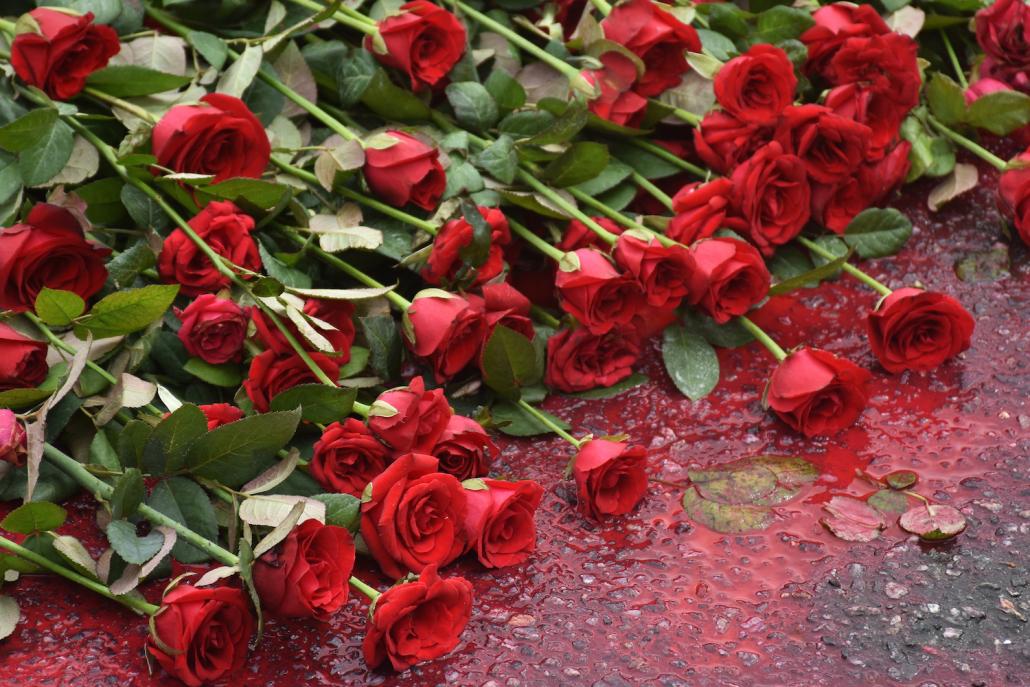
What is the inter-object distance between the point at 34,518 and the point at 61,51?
60 cm

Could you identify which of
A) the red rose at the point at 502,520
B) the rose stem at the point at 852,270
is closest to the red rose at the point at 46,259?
the red rose at the point at 502,520

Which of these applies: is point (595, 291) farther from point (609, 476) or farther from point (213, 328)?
point (213, 328)

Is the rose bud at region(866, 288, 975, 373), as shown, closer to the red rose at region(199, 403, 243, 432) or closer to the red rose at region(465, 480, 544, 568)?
the red rose at region(465, 480, 544, 568)

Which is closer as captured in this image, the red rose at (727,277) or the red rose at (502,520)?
the red rose at (502,520)

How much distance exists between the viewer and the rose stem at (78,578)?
1175 mm

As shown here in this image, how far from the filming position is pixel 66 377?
1.33 metres

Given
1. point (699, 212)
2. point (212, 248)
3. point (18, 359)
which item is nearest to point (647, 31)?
point (699, 212)

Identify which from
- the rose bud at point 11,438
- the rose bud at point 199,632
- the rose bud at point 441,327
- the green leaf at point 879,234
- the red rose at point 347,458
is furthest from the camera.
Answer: the green leaf at point 879,234

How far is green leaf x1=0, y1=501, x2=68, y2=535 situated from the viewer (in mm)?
1157

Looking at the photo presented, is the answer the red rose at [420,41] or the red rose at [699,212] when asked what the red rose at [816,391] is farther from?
the red rose at [420,41]

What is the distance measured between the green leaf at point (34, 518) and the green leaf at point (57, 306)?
0.25 metres

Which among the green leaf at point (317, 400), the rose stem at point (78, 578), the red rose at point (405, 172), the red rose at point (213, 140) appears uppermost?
the red rose at point (213, 140)

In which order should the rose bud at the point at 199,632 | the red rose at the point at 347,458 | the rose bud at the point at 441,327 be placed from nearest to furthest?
the rose bud at the point at 199,632 < the red rose at the point at 347,458 < the rose bud at the point at 441,327

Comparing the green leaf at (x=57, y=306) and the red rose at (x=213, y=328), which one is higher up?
the green leaf at (x=57, y=306)
